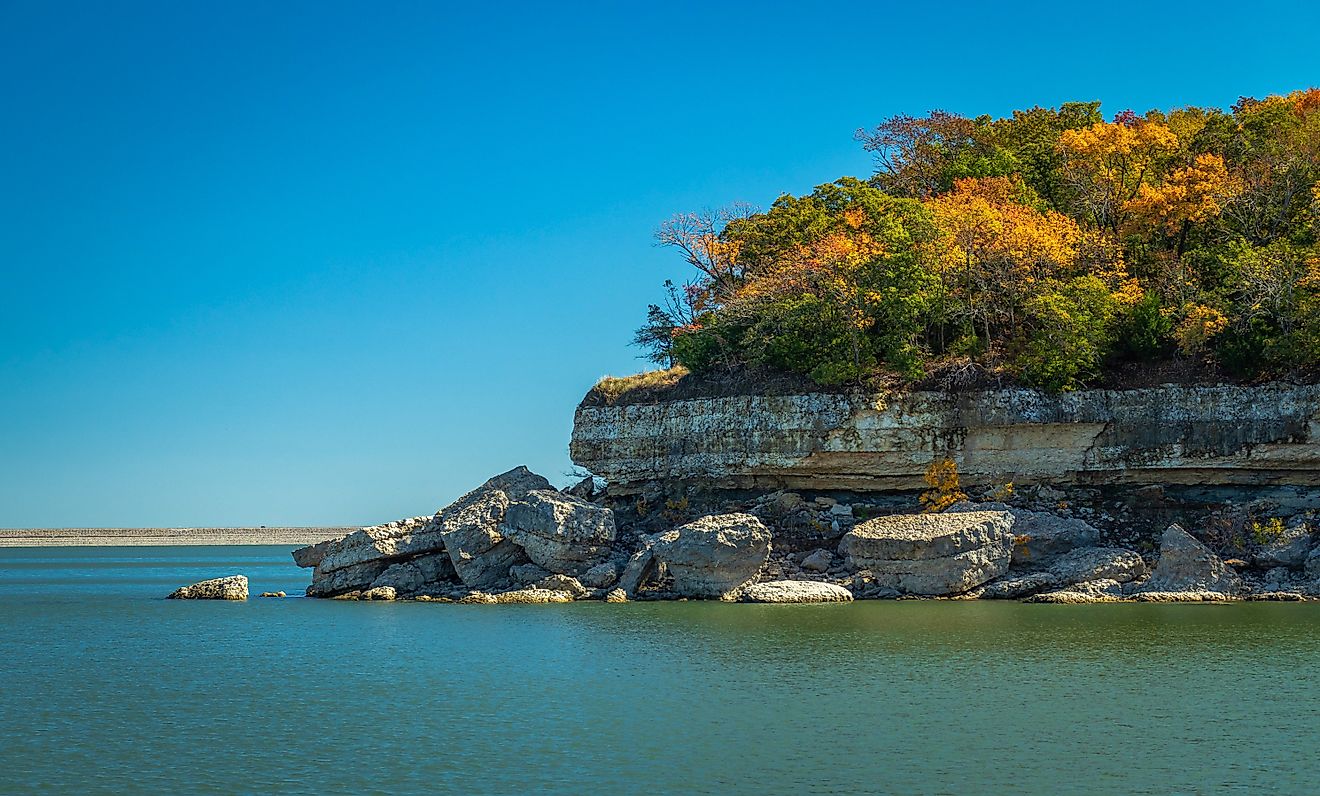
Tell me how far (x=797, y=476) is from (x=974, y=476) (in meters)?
6.48

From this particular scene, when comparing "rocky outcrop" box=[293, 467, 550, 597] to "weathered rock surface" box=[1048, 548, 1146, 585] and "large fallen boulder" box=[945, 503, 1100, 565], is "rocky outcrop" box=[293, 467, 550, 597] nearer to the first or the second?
"large fallen boulder" box=[945, 503, 1100, 565]

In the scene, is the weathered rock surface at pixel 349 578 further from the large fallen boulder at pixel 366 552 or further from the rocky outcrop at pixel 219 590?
the rocky outcrop at pixel 219 590

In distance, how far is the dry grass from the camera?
4850cm

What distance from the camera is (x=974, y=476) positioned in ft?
139

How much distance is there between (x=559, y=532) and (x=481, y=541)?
298 centimetres

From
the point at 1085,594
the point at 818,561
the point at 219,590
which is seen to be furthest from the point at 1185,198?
the point at 219,590

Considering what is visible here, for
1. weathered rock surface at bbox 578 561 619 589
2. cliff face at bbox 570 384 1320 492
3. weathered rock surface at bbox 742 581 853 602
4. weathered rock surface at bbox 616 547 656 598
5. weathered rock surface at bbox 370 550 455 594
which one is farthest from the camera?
weathered rock surface at bbox 370 550 455 594

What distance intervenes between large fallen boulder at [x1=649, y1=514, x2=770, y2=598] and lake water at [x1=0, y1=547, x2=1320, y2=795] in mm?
2471

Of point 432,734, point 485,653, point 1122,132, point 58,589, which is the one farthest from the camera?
point 58,589

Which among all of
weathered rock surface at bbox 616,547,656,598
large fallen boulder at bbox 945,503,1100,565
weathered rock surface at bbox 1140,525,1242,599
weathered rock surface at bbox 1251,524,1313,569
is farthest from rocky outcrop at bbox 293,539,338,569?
weathered rock surface at bbox 1251,524,1313,569

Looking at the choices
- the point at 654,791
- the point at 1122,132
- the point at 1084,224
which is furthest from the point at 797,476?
the point at 654,791

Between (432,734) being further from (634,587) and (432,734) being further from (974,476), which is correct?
(974,476)

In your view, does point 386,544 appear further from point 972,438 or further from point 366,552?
point 972,438

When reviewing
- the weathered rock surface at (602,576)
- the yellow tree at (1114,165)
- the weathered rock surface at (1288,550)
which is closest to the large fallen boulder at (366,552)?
the weathered rock surface at (602,576)
